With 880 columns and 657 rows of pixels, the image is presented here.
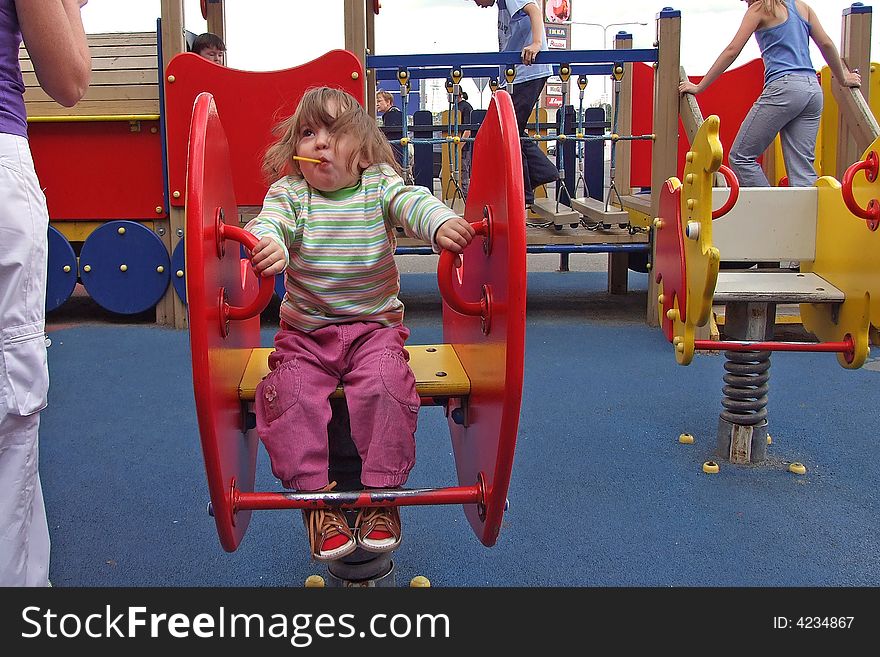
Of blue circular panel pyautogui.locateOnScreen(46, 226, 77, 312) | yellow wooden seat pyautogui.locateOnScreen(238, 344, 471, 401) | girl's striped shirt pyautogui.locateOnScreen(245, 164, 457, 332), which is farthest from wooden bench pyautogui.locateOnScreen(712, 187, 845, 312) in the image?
blue circular panel pyautogui.locateOnScreen(46, 226, 77, 312)

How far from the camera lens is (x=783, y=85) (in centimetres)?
397

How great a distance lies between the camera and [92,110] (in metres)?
4.69

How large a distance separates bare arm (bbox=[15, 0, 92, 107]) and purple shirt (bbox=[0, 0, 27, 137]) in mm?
17

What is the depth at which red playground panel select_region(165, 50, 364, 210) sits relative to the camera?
4152mm

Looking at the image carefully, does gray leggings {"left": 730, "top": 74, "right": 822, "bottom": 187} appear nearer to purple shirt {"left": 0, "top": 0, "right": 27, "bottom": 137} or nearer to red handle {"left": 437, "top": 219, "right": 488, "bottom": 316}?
red handle {"left": 437, "top": 219, "right": 488, "bottom": 316}

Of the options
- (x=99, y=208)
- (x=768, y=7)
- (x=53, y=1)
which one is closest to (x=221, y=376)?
(x=53, y=1)

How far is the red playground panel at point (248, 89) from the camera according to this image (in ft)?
13.6

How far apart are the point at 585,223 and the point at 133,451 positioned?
11.0ft

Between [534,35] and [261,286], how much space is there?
344 cm

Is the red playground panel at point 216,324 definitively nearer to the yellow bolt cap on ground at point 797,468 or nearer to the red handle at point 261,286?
the red handle at point 261,286

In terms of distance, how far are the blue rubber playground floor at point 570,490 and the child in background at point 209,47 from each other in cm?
179

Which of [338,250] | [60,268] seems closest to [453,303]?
[338,250]

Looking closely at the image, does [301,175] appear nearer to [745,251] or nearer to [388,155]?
[388,155]

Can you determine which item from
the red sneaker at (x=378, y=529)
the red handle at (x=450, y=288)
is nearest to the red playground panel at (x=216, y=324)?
the red sneaker at (x=378, y=529)
